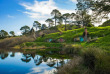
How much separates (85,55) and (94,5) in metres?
9.94

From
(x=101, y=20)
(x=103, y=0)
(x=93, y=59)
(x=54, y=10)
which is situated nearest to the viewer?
(x=93, y=59)

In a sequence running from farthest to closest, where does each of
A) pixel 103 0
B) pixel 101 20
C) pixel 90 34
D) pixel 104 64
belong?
pixel 90 34
pixel 101 20
pixel 103 0
pixel 104 64

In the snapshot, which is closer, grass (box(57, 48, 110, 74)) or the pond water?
grass (box(57, 48, 110, 74))

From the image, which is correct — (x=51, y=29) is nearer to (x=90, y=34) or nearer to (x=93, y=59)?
(x=90, y=34)

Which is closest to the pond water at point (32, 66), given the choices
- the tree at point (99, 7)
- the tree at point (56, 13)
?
the tree at point (99, 7)

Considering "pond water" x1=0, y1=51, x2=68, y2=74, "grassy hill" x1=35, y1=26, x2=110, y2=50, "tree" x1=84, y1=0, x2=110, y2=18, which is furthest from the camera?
"grassy hill" x1=35, y1=26, x2=110, y2=50

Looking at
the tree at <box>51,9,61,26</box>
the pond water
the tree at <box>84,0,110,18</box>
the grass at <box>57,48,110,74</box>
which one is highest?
the tree at <box>51,9,61,26</box>

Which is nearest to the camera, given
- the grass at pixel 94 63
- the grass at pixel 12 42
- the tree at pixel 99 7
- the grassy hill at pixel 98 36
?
the grass at pixel 94 63

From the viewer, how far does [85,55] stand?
8258 millimetres

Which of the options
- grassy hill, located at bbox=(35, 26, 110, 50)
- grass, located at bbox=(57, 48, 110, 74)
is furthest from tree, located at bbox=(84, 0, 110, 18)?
grass, located at bbox=(57, 48, 110, 74)

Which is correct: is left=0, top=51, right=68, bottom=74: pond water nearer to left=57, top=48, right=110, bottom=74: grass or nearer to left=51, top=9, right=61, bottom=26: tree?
left=57, top=48, right=110, bottom=74: grass

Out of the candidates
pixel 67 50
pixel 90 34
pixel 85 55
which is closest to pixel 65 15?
pixel 90 34

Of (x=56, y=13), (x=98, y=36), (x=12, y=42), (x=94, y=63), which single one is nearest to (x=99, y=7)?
(x=94, y=63)

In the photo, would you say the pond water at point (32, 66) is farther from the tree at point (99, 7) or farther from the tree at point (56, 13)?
the tree at point (56, 13)
